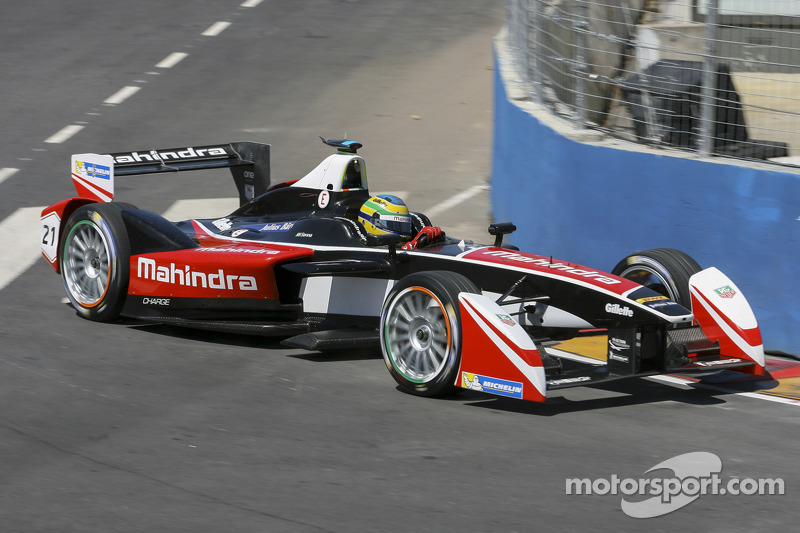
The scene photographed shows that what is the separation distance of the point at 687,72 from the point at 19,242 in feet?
23.1

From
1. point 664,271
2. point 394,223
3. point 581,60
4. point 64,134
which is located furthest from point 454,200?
point 64,134

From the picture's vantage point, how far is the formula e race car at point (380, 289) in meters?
7.23

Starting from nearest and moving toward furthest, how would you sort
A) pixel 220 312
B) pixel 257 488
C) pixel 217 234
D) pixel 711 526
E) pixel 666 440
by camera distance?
pixel 711 526 < pixel 257 488 < pixel 666 440 < pixel 220 312 < pixel 217 234

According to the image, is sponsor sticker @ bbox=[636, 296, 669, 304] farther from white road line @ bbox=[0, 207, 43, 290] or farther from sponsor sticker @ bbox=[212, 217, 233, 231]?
white road line @ bbox=[0, 207, 43, 290]

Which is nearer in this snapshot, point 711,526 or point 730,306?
point 711,526

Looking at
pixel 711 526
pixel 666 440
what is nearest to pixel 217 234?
pixel 666 440

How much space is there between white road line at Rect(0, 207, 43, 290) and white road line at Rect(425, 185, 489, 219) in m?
4.40

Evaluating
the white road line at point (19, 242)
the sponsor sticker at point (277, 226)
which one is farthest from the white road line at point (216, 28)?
the sponsor sticker at point (277, 226)

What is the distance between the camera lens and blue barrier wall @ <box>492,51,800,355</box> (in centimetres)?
857

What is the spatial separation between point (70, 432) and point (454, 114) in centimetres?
1101

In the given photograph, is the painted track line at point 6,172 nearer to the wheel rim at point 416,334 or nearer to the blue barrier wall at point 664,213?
the blue barrier wall at point 664,213

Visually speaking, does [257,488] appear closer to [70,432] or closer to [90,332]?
[70,432]

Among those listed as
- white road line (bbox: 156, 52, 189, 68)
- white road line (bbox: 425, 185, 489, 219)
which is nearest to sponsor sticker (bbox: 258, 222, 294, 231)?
white road line (bbox: 425, 185, 489, 219)

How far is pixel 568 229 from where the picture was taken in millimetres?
10242
